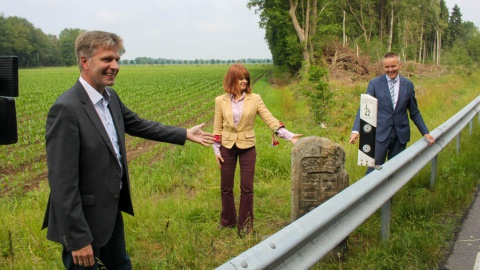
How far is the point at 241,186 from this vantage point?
16.6ft

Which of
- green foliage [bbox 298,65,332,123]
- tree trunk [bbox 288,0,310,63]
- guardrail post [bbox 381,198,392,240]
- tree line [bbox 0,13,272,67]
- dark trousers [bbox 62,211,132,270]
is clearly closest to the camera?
dark trousers [bbox 62,211,132,270]

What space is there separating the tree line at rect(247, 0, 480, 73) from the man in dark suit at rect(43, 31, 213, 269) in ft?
57.9

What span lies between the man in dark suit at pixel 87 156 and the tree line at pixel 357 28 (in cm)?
1766

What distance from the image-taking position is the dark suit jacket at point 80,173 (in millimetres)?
2514

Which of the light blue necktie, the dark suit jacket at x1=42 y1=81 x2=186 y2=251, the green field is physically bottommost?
Answer: the green field

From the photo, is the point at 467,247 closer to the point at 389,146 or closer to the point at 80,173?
the point at 389,146

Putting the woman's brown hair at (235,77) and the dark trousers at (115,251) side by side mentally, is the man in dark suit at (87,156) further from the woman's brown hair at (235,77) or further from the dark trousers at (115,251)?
the woman's brown hair at (235,77)

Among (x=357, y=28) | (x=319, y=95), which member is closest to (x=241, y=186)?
(x=319, y=95)

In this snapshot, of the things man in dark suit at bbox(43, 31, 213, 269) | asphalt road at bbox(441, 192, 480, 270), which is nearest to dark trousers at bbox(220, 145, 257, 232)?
asphalt road at bbox(441, 192, 480, 270)

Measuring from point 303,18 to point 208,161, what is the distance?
30755 millimetres

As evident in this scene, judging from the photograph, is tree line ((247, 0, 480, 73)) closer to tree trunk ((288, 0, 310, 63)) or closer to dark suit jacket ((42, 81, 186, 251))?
tree trunk ((288, 0, 310, 63))

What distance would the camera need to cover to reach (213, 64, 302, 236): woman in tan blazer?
16.1 ft

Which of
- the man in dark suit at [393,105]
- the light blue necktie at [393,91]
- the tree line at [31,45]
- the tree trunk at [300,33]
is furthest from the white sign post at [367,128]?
the tree line at [31,45]

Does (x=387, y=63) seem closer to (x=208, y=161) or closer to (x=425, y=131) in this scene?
(x=425, y=131)
